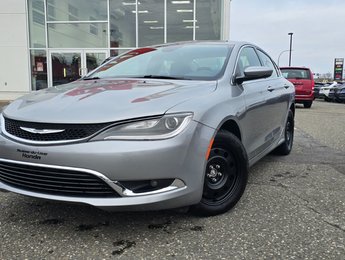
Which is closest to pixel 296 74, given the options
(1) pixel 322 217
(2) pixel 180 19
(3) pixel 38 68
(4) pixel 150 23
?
(2) pixel 180 19

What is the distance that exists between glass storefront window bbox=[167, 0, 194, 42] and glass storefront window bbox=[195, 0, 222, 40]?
285mm

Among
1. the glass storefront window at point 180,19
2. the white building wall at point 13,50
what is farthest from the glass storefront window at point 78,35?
the glass storefront window at point 180,19

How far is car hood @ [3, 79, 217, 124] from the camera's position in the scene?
2490mm

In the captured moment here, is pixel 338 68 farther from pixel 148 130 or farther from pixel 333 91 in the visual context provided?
pixel 148 130

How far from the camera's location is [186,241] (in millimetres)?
2598

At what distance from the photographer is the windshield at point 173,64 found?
3.49 m

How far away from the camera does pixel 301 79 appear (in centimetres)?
1484

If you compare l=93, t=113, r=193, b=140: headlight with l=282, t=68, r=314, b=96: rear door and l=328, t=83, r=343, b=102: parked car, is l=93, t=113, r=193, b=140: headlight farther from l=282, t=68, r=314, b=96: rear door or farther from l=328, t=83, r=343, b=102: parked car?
l=328, t=83, r=343, b=102: parked car

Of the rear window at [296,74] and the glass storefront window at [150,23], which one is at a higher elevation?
the glass storefront window at [150,23]

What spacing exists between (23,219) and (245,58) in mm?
2656

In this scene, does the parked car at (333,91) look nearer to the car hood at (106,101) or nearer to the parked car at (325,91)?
the parked car at (325,91)

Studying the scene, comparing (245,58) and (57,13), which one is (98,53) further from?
(245,58)

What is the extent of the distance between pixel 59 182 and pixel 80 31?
47.2 feet

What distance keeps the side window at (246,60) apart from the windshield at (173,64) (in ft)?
0.53
